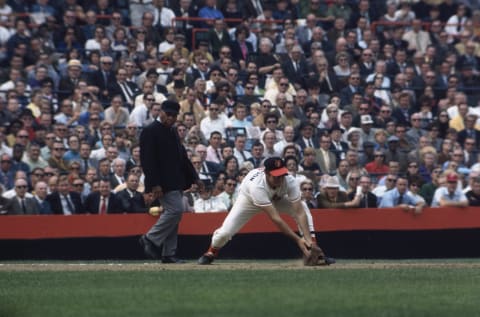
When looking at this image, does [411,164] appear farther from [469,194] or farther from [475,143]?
[475,143]

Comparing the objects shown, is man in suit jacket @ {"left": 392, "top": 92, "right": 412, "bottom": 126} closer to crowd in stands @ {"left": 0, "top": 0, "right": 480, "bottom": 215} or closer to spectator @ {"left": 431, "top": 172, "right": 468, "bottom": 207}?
crowd in stands @ {"left": 0, "top": 0, "right": 480, "bottom": 215}

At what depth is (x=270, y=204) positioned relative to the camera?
14820mm

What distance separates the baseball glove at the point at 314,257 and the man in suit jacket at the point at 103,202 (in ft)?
14.1

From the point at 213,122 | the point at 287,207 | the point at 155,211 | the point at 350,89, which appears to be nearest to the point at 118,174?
the point at 155,211

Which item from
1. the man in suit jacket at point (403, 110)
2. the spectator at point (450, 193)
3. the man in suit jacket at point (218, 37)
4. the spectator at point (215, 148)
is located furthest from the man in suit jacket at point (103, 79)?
the spectator at point (450, 193)

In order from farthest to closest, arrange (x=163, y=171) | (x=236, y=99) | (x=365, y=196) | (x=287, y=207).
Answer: (x=236, y=99) → (x=365, y=196) → (x=287, y=207) → (x=163, y=171)

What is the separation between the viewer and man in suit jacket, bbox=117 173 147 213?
725 inches

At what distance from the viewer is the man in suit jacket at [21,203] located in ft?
59.0

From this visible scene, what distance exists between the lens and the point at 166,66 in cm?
2278

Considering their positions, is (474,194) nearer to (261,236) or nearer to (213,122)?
(261,236)

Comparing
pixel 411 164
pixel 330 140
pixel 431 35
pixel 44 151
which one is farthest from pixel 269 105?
pixel 431 35

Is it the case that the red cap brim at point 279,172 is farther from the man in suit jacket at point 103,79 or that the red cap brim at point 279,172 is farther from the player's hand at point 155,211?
the man in suit jacket at point 103,79

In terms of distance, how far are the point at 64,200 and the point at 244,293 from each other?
7.66 meters

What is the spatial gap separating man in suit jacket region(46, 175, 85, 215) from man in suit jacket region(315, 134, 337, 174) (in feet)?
14.5
